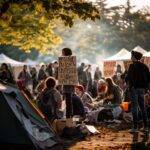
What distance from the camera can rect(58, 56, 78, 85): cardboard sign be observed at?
13328 millimetres

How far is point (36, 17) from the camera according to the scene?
21.7 metres

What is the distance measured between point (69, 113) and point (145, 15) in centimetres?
6684

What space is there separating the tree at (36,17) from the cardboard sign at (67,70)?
2610 mm

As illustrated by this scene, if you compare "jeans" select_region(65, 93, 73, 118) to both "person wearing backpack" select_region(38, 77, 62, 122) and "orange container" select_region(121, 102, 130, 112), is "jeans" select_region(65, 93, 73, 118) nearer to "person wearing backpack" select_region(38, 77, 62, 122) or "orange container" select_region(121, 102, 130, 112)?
"person wearing backpack" select_region(38, 77, 62, 122)

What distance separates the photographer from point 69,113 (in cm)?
1343

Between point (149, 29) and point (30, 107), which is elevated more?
point (149, 29)

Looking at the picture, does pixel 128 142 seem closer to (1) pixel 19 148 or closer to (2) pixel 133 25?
(1) pixel 19 148

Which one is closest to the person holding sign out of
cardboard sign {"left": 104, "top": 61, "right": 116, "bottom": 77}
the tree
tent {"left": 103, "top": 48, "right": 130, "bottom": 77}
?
the tree

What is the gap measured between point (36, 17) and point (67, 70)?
345 inches

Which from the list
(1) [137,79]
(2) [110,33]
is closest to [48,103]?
(1) [137,79]

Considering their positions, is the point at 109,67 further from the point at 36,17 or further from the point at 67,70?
the point at 67,70

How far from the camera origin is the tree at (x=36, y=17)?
614 inches

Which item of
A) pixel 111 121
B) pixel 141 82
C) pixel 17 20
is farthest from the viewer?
pixel 17 20

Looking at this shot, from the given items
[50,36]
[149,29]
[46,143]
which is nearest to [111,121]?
[46,143]
